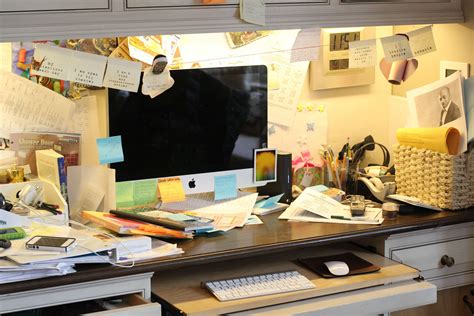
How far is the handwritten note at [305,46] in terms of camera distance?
10.4ft

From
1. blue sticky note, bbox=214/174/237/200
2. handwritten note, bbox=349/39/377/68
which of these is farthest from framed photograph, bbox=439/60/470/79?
blue sticky note, bbox=214/174/237/200

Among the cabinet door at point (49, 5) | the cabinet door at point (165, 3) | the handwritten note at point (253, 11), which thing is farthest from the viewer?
the handwritten note at point (253, 11)

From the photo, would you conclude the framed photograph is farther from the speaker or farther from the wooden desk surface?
the speaker

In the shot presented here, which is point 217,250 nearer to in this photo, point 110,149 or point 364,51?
point 110,149

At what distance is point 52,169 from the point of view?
2.70 meters

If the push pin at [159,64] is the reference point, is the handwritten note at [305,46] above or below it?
above

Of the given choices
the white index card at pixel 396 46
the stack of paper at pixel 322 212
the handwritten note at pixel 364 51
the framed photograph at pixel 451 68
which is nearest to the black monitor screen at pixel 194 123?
the stack of paper at pixel 322 212

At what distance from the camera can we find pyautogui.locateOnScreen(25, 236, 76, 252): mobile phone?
2321 millimetres

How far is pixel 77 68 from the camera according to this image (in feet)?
8.57

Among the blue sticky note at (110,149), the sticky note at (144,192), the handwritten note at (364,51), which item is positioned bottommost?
the sticky note at (144,192)

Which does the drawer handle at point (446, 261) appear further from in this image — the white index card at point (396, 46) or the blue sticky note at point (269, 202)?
the white index card at point (396, 46)

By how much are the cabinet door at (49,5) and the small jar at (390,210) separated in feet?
3.60

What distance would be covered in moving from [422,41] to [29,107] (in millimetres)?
1355

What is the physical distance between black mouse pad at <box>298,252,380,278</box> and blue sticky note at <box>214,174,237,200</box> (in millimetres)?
372
